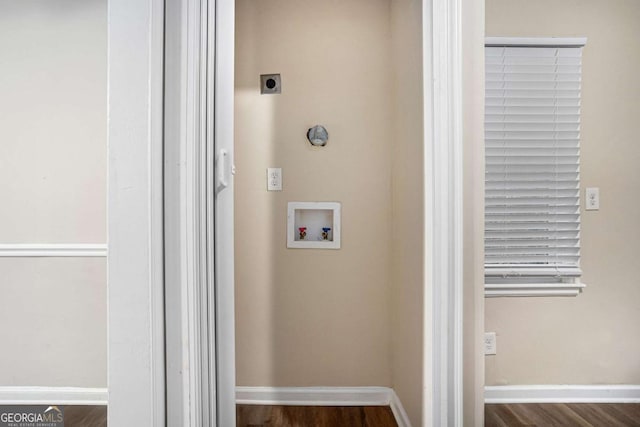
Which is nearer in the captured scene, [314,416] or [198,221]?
[198,221]

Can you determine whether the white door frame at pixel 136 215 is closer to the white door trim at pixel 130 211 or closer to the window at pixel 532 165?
the white door trim at pixel 130 211

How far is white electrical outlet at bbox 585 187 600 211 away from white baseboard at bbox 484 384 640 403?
1034 millimetres

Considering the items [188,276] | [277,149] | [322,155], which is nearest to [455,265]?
[188,276]

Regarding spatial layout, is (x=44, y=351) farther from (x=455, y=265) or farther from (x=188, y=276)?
(x=455, y=265)

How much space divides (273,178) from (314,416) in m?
A: 1.30

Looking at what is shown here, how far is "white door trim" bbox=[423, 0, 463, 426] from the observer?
3.65ft

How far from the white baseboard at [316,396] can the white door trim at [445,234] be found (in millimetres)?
878

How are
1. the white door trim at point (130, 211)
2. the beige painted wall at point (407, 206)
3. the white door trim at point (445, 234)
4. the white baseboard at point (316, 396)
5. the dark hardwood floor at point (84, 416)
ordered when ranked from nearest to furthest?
the white door trim at point (130, 211) → the white door trim at point (445, 234) → the dark hardwood floor at point (84, 416) → the beige painted wall at point (407, 206) → the white baseboard at point (316, 396)

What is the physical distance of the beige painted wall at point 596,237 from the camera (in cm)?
201

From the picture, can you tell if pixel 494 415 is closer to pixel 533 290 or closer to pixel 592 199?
pixel 533 290

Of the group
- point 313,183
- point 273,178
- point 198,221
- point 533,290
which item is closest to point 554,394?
point 533,290

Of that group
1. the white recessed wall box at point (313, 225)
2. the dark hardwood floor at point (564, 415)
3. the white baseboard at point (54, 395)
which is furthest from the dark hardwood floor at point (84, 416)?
the dark hardwood floor at point (564, 415)

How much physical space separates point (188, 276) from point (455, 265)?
80 centimetres

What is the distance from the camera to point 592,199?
6.65 feet
